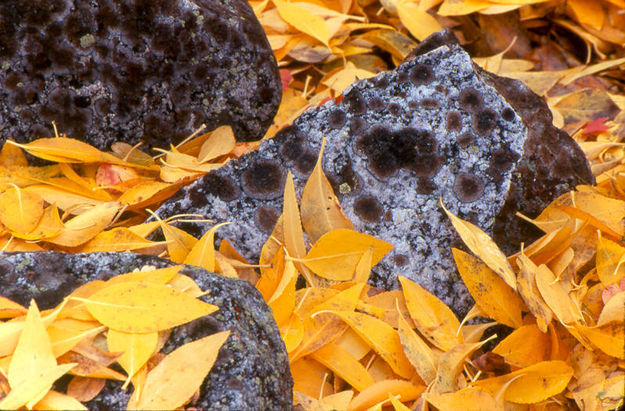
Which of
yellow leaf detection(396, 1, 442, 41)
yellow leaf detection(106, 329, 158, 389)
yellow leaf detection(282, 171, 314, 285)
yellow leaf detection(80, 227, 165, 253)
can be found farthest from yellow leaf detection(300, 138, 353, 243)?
yellow leaf detection(396, 1, 442, 41)

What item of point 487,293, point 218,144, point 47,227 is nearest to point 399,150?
point 487,293

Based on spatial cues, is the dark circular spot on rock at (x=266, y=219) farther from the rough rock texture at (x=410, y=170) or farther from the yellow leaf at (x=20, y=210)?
the yellow leaf at (x=20, y=210)

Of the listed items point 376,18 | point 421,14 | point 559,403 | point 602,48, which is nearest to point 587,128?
point 602,48

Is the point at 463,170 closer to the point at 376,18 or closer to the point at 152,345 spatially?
the point at 152,345

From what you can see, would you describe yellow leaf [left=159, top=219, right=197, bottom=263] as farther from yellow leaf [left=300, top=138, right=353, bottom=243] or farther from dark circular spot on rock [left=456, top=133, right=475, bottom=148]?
dark circular spot on rock [left=456, top=133, right=475, bottom=148]

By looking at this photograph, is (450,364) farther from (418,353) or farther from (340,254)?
(340,254)
